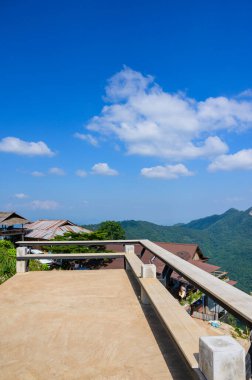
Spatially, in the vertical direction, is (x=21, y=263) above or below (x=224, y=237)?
above

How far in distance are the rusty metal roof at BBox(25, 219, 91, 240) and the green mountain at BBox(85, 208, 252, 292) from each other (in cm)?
3303

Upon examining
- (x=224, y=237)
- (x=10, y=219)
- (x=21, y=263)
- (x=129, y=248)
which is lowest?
(x=224, y=237)

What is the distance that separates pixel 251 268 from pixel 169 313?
7412cm

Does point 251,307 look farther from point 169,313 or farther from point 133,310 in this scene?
point 133,310

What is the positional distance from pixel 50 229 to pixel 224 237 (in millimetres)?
127343

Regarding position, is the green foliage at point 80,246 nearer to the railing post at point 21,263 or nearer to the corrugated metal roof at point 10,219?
the corrugated metal roof at point 10,219

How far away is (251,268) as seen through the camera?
69562mm

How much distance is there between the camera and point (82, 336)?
9.25ft

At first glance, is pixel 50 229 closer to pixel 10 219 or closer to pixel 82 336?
pixel 10 219

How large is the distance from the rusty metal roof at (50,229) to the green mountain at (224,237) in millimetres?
33028

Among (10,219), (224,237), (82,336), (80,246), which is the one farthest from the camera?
(224,237)

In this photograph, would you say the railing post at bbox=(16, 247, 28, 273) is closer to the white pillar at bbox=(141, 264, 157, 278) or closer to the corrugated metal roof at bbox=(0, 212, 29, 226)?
the white pillar at bbox=(141, 264, 157, 278)

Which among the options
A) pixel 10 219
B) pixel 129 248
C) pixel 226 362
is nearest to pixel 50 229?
pixel 10 219

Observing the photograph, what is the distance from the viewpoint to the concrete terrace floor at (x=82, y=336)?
7.31 feet
